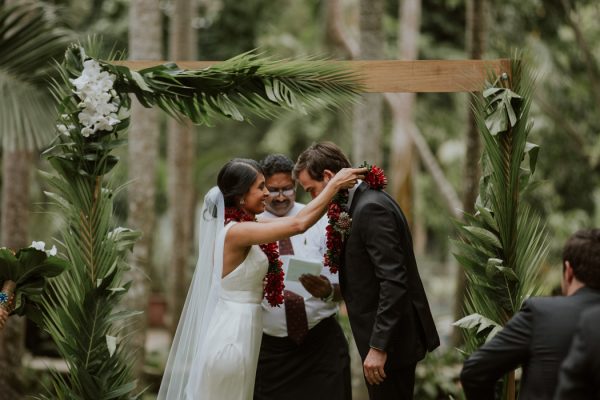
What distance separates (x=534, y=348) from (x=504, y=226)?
5.70ft

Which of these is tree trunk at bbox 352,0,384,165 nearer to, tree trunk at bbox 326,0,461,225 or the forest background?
the forest background

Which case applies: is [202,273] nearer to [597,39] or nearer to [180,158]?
[180,158]

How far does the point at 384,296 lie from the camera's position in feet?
15.9

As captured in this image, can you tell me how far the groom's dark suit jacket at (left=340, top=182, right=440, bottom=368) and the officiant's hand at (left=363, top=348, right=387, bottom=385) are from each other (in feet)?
0.16

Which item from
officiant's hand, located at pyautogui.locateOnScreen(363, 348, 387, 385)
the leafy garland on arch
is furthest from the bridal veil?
officiant's hand, located at pyautogui.locateOnScreen(363, 348, 387, 385)

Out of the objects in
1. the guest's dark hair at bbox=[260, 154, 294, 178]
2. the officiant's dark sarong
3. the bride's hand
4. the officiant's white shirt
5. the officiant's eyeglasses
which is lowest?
the officiant's dark sarong

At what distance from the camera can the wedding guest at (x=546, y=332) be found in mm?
3641

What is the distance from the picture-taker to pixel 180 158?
486 inches

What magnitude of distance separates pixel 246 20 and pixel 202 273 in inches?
577

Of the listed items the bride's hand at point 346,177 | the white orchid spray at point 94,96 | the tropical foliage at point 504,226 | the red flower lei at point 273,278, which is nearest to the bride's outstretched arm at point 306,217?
the bride's hand at point 346,177

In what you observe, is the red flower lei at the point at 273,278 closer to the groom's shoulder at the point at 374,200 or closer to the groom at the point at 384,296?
the groom at the point at 384,296

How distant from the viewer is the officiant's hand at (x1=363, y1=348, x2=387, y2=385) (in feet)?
15.9

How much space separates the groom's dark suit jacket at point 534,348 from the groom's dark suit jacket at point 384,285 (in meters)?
1.02

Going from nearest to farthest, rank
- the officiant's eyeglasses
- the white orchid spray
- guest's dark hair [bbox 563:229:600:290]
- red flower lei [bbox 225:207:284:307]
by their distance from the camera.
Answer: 1. guest's dark hair [bbox 563:229:600:290]
2. the white orchid spray
3. red flower lei [bbox 225:207:284:307]
4. the officiant's eyeglasses
